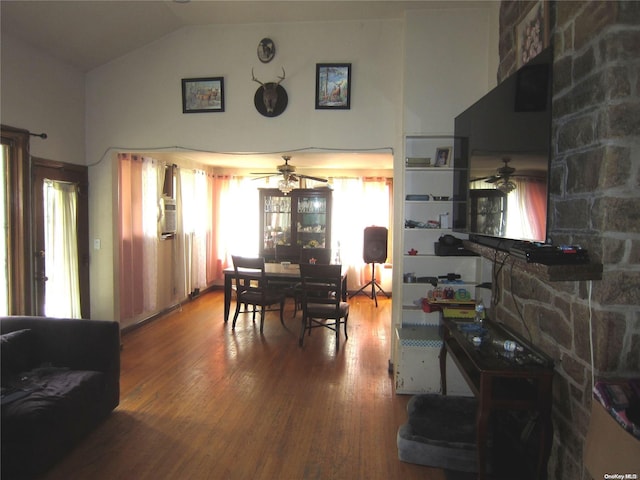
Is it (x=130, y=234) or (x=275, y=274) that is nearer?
(x=130, y=234)

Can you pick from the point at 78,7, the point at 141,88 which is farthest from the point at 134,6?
the point at 141,88

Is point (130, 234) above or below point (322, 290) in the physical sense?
above

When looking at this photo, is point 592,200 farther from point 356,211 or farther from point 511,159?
point 356,211

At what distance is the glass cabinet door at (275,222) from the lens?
6398 mm

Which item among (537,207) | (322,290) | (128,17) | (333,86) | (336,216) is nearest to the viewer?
(537,207)

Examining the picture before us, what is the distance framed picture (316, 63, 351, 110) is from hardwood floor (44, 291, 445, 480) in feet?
7.91

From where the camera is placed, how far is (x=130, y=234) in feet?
14.5

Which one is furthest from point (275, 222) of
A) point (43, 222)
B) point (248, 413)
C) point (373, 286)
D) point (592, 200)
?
point (592, 200)

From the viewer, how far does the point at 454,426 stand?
97.1 inches

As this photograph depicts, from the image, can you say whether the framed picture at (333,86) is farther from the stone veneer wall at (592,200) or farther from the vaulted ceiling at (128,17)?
Result: the stone veneer wall at (592,200)

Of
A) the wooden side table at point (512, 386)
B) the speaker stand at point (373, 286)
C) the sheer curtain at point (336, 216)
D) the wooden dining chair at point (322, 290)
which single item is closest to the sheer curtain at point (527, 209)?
the wooden side table at point (512, 386)

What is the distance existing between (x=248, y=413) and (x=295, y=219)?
12.7ft

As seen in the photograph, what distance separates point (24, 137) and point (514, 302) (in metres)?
3.82

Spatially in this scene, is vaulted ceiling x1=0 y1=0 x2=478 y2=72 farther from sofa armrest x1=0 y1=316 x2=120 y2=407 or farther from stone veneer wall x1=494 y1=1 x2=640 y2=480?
sofa armrest x1=0 y1=316 x2=120 y2=407
